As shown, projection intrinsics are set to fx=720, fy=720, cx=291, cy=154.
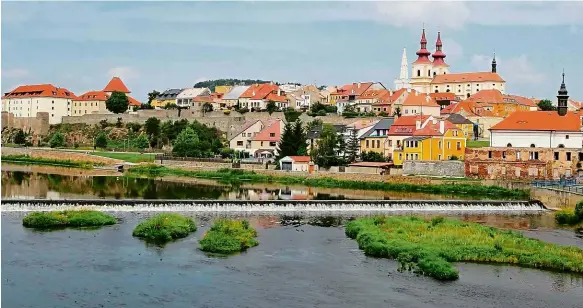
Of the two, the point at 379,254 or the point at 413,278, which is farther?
the point at 379,254

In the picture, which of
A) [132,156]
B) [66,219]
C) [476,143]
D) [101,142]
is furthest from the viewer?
[101,142]

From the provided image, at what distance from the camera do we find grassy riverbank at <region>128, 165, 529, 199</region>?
129 feet

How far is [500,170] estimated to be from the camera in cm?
4234

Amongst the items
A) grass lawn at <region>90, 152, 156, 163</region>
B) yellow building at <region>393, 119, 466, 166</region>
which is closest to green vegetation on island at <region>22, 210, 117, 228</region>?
yellow building at <region>393, 119, 466, 166</region>

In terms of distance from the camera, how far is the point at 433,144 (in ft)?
152

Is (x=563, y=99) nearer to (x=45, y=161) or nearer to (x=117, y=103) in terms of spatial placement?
(x=45, y=161)

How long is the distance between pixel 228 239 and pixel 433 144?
26749mm

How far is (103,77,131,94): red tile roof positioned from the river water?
67.8 m

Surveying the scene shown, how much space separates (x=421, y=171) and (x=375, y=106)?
32.2m

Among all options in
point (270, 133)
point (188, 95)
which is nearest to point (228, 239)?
point (270, 133)

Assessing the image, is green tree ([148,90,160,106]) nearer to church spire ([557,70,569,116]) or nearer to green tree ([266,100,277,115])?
green tree ([266,100,277,115])

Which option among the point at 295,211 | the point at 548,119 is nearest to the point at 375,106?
the point at 548,119

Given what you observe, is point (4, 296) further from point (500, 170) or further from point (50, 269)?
point (500, 170)

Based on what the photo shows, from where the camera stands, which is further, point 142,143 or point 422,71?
point 422,71
